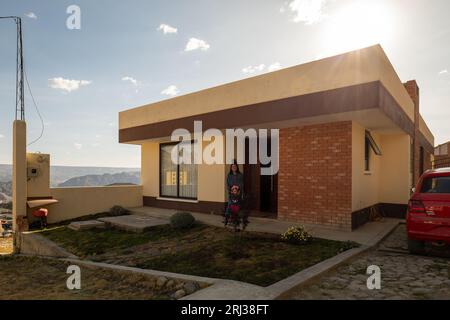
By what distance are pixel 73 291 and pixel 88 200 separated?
28.4ft

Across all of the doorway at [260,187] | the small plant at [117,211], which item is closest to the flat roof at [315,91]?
the doorway at [260,187]

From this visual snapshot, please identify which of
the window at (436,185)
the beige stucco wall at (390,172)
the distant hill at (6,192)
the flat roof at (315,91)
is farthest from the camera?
the distant hill at (6,192)

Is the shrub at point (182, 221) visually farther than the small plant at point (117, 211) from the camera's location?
No

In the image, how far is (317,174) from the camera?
834cm

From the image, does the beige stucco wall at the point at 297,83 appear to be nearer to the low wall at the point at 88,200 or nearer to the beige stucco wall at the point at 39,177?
the low wall at the point at 88,200

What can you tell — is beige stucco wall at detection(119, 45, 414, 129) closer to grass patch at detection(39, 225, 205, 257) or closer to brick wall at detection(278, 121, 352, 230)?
brick wall at detection(278, 121, 352, 230)

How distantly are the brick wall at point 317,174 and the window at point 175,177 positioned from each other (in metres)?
4.40

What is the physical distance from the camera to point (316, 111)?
739 centimetres

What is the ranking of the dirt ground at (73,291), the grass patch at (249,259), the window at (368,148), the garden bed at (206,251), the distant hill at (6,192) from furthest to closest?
the distant hill at (6,192)
the window at (368,148)
the garden bed at (206,251)
the grass patch at (249,259)
the dirt ground at (73,291)

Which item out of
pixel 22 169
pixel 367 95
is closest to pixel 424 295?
pixel 367 95

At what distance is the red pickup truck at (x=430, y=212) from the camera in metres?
5.27
